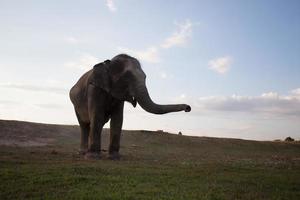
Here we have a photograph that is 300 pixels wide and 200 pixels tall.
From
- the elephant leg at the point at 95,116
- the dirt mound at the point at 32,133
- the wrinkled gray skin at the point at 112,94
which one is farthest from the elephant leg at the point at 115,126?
the dirt mound at the point at 32,133

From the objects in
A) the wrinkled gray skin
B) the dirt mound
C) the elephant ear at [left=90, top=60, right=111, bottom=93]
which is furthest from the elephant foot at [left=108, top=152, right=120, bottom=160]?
the dirt mound

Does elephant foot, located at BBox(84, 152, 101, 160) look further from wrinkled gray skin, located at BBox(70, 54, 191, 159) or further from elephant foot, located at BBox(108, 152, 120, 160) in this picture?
elephant foot, located at BBox(108, 152, 120, 160)

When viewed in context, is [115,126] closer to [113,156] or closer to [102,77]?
[113,156]

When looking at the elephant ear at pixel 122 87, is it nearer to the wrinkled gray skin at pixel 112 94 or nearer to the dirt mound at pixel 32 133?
the wrinkled gray skin at pixel 112 94

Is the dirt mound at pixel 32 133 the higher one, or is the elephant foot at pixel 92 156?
the dirt mound at pixel 32 133

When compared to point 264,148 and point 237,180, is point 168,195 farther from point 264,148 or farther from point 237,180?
point 264,148

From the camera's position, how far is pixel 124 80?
46.3 feet

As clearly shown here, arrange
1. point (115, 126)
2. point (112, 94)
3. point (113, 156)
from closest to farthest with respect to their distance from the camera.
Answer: point (112, 94) → point (113, 156) → point (115, 126)

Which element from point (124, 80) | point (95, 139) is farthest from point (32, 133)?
point (124, 80)

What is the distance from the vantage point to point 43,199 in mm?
7613

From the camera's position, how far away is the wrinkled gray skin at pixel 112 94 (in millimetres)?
→ 13656

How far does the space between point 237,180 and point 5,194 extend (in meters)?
5.49

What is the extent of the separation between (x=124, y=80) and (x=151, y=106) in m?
1.91

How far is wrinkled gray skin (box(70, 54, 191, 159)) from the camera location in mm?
13656
